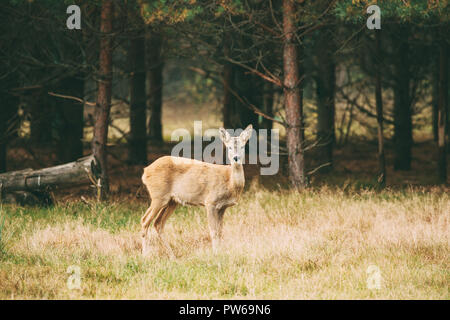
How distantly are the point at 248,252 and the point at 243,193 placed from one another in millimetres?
4300

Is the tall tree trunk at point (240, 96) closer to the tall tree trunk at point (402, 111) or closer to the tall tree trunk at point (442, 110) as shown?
the tall tree trunk at point (402, 111)

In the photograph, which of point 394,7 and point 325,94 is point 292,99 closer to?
point 394,7

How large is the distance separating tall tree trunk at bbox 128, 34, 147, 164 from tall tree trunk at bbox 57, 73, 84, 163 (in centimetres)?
145

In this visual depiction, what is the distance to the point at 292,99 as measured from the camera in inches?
448

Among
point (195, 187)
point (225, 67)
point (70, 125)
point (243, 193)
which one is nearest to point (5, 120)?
point (70, 125)

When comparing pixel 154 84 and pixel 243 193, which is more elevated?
pixel 154 84

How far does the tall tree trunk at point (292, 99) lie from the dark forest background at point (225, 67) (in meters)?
0.02

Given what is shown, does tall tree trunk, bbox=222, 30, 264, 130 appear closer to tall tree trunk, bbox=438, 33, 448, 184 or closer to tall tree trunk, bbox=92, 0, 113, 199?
tall tree trunk, bbox=92, 0, 113, 199

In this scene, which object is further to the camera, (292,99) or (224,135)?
(292,99)

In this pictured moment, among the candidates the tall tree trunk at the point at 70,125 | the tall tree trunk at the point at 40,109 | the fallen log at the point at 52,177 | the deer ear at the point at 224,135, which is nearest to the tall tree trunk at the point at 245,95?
the tall tree trunk at the point at 70,125

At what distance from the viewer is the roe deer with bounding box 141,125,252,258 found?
780 centimetres

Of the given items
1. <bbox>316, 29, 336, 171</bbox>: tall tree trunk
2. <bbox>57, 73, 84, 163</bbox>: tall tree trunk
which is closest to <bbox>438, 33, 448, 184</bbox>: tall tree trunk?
<bbox>316, 29, 336, 171</bbox>: tall tree trunk
